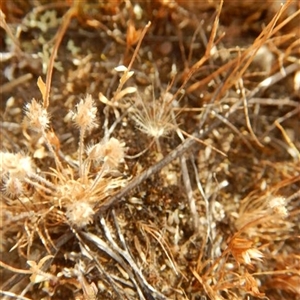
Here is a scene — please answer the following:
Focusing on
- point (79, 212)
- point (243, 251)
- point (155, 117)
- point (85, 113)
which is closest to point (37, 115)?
point (85, 113)

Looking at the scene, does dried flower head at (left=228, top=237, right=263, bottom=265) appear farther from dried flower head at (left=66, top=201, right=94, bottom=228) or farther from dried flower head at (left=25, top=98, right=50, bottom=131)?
dried flower head at (left=25, top=98, right=50, bottom=131)

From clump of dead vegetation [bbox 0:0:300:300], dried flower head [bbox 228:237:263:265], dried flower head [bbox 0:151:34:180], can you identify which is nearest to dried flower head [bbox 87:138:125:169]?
clump of dead vegetation [bbox 0:0:300:300]

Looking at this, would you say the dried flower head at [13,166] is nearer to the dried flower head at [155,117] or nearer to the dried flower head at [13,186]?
the dried flower head at [13,186]

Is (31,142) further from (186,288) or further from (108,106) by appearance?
(186,288)

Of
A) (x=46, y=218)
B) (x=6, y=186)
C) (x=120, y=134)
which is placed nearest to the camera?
(x=6, y=186)

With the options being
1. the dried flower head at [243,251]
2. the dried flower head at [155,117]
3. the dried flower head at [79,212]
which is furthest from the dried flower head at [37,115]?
the dried flower head at [243,251]

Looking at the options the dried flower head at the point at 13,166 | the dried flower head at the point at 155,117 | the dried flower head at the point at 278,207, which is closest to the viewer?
the dried flower head at the point at 13,166

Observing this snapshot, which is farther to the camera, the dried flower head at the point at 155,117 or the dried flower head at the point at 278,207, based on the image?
the dried flower head at the point at 155,117

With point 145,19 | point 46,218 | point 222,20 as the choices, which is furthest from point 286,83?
point 46,218
